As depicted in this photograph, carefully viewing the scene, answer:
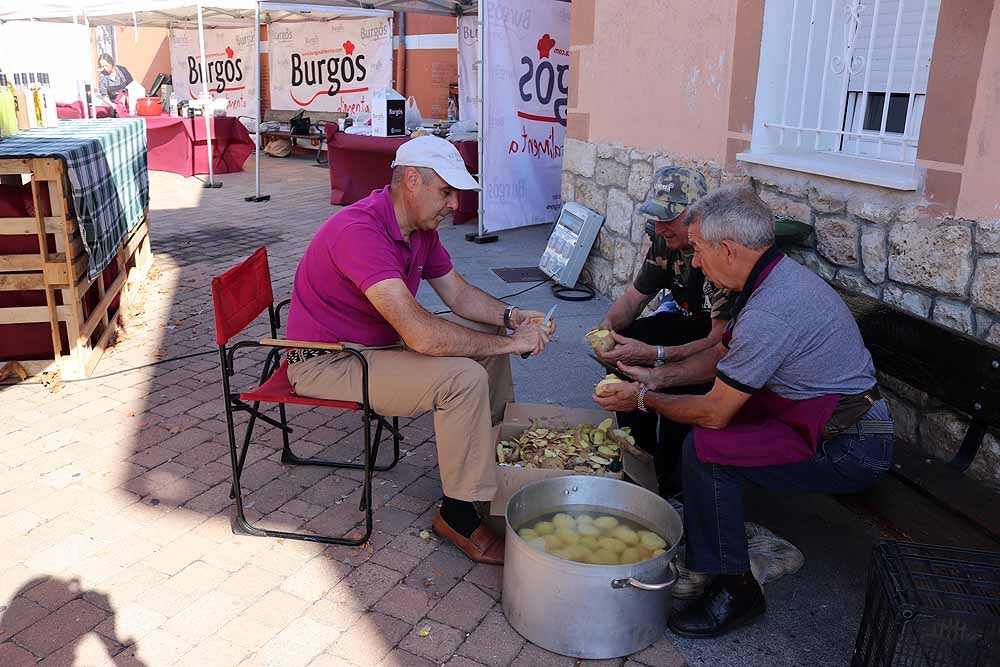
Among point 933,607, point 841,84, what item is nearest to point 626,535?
point 933,607

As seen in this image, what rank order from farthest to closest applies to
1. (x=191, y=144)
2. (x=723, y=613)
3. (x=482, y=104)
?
(x=191, y=144), (x=482, y=104), (x=723, y=613)

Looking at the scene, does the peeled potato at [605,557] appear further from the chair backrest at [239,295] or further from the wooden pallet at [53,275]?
the wooden pallet at [53,275]

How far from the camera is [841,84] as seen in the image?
13.5ft

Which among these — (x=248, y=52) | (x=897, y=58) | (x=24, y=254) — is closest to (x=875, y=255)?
(x=897, y=58)

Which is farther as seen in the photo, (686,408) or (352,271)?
(352,271)

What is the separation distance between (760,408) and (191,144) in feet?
39.4

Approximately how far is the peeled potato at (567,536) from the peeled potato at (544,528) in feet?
0.08

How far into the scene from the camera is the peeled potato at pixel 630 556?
104 inches

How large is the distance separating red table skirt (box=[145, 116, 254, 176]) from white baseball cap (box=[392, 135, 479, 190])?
10.6m

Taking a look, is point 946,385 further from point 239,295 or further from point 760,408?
point 239,295

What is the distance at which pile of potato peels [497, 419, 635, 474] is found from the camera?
3170 mm

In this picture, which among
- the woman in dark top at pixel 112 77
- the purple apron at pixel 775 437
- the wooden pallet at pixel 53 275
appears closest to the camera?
the purple apron at pixel 775 437

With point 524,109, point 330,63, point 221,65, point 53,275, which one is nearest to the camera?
point 53,275

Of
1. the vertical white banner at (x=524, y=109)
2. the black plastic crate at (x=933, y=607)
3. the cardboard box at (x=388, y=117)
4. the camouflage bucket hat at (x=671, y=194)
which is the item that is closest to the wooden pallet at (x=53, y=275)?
the camouflage bucket hat at (x=671, y=194)
